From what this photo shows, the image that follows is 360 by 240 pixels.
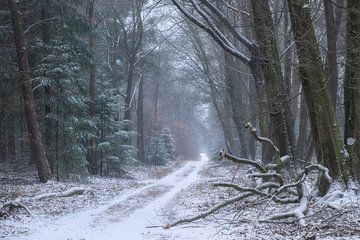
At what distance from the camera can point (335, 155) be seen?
959 centimetres

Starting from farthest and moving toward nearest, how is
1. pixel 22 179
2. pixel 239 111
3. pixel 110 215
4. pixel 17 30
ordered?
pixel 239 111, pixel 22 179, pixel 17 30, pixel 110 215

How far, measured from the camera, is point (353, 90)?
986 cm

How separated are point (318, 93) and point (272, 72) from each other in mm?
2854

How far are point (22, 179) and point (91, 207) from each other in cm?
836

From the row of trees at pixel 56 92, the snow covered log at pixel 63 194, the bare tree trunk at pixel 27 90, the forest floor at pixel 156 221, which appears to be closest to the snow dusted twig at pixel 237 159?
the forest floor at pixel 156 221

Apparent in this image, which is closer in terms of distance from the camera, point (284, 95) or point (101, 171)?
point (284, 95)

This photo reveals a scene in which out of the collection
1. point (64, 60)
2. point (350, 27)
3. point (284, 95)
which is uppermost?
point (64, 60)

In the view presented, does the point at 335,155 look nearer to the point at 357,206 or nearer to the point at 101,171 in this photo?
the point at 357,206

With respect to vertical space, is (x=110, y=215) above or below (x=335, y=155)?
below

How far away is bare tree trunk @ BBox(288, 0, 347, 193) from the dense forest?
0.9 inches

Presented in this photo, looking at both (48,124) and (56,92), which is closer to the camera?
(56,92)

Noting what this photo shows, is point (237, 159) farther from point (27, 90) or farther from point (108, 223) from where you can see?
point (27, 90)

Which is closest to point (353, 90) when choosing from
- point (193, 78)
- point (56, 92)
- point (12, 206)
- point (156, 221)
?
point (156, 221)

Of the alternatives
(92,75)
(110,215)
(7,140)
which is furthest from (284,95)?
(7,140)
